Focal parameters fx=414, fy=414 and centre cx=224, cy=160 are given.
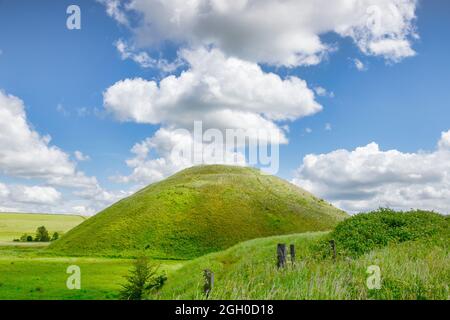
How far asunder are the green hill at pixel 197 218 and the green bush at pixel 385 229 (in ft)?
155

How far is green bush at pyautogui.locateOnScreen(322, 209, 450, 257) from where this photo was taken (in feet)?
123

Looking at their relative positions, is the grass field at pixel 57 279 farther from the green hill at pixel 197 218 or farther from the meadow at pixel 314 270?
the green hill at pixel 197 218

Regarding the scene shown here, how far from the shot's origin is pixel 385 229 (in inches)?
1618

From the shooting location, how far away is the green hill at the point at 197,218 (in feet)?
291

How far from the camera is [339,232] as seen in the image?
139 feet

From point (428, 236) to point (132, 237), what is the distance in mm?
67179

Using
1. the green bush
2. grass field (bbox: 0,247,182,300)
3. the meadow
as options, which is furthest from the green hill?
the green bush

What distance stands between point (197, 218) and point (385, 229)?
63007 millimetres

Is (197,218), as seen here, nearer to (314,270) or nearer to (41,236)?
(41,236)

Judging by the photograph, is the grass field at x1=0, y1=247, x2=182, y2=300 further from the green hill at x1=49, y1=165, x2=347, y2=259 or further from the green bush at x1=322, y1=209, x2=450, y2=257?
the green bush at x1=322, y1=209, x2=450, y2=257

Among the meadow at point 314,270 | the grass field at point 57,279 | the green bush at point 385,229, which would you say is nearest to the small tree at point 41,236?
the grass field at point 57,279

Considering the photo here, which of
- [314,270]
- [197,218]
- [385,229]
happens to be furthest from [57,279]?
[314,270]
